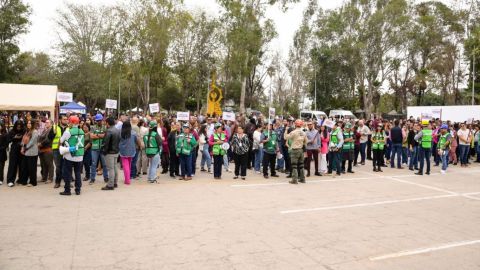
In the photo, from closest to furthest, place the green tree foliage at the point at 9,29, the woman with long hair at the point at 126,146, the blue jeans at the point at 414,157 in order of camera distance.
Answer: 1. the woman with long hair at the point at 126,146
2. the blue jeans at the point at 414,157
3. the green tree foliage at the point at 9,29

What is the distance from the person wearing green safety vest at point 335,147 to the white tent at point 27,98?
12955 millimetres

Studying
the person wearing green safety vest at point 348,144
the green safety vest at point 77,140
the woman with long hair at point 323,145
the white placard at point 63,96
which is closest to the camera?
the green safety vest at point 77,140

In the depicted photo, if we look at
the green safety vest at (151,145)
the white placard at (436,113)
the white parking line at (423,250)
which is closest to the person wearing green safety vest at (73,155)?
the green safety vest at (151,145)

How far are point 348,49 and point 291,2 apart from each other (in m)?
13.6

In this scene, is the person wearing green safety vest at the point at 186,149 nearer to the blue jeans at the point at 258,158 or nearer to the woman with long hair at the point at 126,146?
the woman with long hair at the point at 126,146

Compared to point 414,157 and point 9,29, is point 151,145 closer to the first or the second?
point 414,157

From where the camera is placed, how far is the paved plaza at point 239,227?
5.14 meters

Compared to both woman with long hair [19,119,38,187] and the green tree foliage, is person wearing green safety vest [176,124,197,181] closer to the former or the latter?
woman with long hair [19,119,38,187]

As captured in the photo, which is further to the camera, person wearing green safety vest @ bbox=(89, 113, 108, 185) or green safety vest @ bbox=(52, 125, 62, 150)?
person wearing green safety vest @ bbox=(89, 113, 108, 185)

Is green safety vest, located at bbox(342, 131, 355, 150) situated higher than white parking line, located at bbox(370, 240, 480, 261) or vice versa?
green safety vest, located at bbox(342, 131, 355, 150)

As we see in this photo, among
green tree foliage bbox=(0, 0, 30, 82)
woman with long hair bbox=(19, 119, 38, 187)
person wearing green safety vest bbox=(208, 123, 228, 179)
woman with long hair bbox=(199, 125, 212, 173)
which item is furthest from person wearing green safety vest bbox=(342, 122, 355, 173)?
green tree foliage bbox=(0, 0, 30, 82)

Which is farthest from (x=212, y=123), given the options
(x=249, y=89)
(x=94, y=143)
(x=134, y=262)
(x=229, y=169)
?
(x=249, y=89)

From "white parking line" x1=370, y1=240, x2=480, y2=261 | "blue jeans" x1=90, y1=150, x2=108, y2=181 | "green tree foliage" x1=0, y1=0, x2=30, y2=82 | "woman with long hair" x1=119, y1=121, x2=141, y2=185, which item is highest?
"green tree foliage" x1=0, y1=0, x2=30, y2=82

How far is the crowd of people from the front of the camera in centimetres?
984
